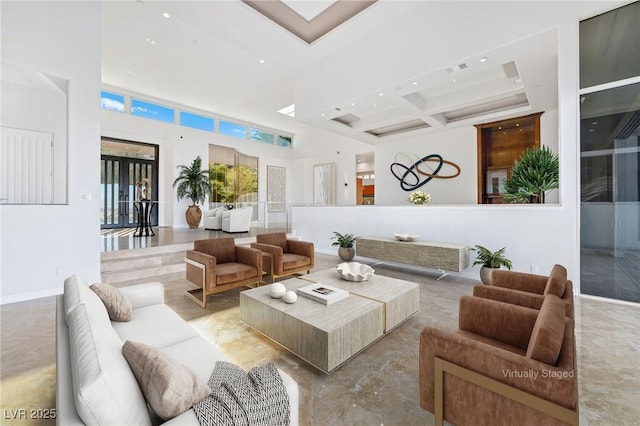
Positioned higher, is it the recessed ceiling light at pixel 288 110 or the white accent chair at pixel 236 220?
the recessed ceiling light at pixel 288 110

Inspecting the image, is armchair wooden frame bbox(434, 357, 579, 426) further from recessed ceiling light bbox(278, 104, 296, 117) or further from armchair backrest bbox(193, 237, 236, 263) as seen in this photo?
recessed ceiling light bbox(278, 104, 296, 117)

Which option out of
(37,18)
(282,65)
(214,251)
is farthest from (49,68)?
(282,65)

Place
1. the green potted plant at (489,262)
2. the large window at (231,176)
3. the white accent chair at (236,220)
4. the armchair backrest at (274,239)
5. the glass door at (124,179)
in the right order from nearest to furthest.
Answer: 1. the green potted plant at (489,262)
2. the armchair backrest at (274,239)
3. the white accent chair at (236,220)
4. the glass door at (124,179)
5. the large window at (231,176)

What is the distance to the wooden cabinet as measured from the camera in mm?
6684

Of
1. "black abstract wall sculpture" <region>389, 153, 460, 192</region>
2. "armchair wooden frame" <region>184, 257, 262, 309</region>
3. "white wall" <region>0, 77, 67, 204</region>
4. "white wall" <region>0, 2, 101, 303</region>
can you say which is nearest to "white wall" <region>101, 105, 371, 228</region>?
"black abstract wall sculpture" <region>389, 153, 460, 192</region>

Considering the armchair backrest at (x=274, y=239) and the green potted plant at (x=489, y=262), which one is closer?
the green potted plant at (x=489, y=262)

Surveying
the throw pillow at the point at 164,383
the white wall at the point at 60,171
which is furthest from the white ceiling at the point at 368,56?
the throw pillow at the point at 164,383

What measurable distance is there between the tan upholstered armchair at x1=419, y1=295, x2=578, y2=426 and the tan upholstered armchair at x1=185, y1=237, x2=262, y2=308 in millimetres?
2590

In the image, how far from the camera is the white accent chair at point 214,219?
8.47 meters

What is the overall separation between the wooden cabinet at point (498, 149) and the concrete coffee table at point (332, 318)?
18.2 feet

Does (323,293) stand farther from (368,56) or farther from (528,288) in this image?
(368,56)

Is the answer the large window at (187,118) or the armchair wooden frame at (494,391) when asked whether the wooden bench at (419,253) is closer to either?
the armchair wooden frame at (494,391)

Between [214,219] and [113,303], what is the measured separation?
6.86 meters

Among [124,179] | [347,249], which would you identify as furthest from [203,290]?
[124,179]
